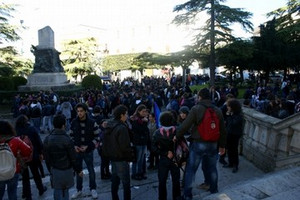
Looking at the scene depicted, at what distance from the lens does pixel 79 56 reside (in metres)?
48.3

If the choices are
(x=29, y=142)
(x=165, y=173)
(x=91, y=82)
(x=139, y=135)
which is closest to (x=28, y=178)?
(x=29, y=142)

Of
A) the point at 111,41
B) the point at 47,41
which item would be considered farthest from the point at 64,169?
the point at 111,41

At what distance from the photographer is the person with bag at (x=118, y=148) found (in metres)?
4.83

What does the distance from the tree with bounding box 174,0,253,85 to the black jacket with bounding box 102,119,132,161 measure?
1700 centimetres

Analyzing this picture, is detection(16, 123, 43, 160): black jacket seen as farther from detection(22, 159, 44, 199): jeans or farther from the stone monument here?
the stone monument

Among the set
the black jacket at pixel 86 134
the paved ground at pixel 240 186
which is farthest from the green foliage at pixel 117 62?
the black jacket at pixel 86 134

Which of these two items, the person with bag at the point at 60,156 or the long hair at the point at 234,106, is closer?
the person with bag at the point at 60,156

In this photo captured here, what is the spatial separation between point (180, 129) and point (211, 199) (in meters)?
1.05

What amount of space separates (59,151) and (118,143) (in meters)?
0.86

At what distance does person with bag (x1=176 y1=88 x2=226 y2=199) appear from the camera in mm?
4688

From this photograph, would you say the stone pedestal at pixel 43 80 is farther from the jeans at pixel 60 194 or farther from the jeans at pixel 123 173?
the jeans at pixel 123 173

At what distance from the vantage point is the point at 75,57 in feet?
159

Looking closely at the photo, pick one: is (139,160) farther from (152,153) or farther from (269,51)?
(269,51)

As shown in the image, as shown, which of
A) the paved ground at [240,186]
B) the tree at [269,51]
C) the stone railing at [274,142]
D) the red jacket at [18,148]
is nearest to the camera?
the paved ground at [240,186]
